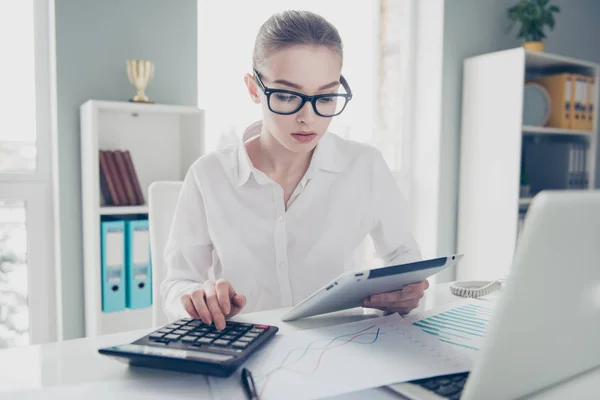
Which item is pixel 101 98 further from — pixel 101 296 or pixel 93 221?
pixel 101 296

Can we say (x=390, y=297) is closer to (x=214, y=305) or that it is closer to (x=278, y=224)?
(x=214, y=305)

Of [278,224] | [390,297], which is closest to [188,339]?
[390,297]

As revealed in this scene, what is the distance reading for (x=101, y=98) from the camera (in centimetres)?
229

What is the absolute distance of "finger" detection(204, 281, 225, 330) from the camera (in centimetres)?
72

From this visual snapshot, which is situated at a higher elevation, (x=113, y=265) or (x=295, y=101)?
(x=295, y=101)

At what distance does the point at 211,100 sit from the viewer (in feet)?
8.63

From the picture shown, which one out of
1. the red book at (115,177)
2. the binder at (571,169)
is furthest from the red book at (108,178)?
the binder at (571,169)

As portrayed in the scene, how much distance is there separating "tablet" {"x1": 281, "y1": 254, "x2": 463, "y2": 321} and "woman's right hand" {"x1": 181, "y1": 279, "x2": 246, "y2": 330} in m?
0.11

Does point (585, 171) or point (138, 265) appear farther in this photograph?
point (585, 171)

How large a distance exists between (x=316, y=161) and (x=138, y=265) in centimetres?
121

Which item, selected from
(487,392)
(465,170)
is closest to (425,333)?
(487,392)

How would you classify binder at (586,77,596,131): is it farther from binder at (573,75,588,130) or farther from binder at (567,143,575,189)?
binder at (567,143,575,189)

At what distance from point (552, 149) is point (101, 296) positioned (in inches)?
111

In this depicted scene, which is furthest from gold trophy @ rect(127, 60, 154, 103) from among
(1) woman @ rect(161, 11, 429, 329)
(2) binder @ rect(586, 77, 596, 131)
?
(2) binder @ rect(586, 77, 596, 131)
